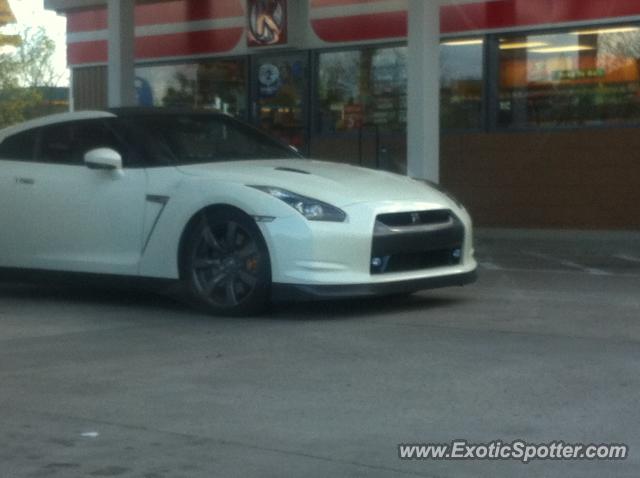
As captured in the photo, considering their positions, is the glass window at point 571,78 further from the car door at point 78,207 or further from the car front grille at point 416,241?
the car door at point 78,207


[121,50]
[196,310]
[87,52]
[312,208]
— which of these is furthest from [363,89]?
[312,208]

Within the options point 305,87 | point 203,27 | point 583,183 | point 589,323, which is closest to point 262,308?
point 589,323

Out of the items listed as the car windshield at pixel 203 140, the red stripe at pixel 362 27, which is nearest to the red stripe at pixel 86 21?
the red stripe at pixel 362 27

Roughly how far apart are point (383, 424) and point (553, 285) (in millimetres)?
5088

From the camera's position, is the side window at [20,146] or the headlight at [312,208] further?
the side window at [20,146]

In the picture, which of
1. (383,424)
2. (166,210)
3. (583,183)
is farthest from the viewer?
(583,183)

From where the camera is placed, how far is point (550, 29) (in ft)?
55.9

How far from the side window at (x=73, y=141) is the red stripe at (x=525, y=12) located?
795cm

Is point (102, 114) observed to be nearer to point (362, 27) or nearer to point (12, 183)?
point (12, 183)

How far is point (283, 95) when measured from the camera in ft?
66.0

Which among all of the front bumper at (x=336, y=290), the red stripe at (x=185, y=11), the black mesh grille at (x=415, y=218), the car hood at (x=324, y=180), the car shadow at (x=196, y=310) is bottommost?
the car shadow at (x=196, y=310)

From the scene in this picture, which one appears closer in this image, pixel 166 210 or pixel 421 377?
pixel 421 377

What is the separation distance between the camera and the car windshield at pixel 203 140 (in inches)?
393

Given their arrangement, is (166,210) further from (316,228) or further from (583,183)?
(583,183)
